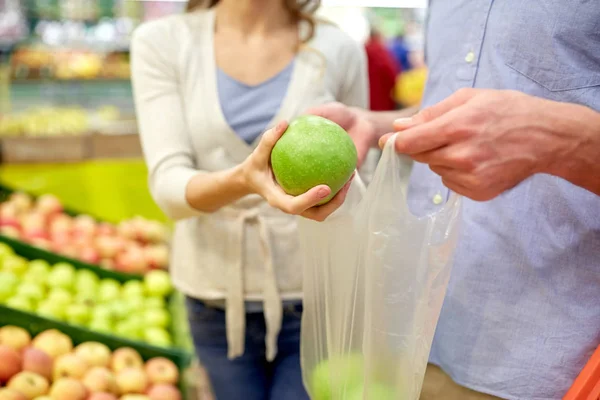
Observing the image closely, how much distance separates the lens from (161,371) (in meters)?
1.64

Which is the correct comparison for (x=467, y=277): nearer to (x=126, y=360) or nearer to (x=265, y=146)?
(x=265, y=146)

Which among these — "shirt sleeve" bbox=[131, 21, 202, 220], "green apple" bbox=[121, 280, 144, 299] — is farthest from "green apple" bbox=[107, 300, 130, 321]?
"shirt sleeve" bbox=[131, 21, 202, 220]

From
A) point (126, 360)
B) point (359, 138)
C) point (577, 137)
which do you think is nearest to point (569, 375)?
point (577, 137)

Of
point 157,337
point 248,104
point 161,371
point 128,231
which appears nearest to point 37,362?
point 161,371

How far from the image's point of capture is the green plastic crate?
5.34 ft

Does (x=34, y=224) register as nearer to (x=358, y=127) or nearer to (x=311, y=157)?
(x=358, y=127)

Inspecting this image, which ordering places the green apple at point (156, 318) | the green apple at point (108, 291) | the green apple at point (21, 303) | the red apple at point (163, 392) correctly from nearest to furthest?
the red apple at point (163, 392) → the green apple at point (21, 303) → the green apple at point (156, 318) → the green apple at point (108, 291)

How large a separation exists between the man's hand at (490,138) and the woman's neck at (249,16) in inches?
30.3

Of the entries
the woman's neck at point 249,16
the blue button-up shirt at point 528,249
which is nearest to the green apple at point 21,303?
the woman's neck at point 249,16

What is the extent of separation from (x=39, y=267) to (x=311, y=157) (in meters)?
1.53

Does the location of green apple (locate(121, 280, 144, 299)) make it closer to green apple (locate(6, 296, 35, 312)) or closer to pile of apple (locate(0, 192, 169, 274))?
pile of apple (locate(0, 192, 169, 274))

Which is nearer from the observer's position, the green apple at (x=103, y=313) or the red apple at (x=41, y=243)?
the green apple at (x=103, y=313)

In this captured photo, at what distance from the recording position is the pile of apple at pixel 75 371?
144 cm

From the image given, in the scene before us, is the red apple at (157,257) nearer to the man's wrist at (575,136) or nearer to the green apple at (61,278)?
the green apple at (61,278)
